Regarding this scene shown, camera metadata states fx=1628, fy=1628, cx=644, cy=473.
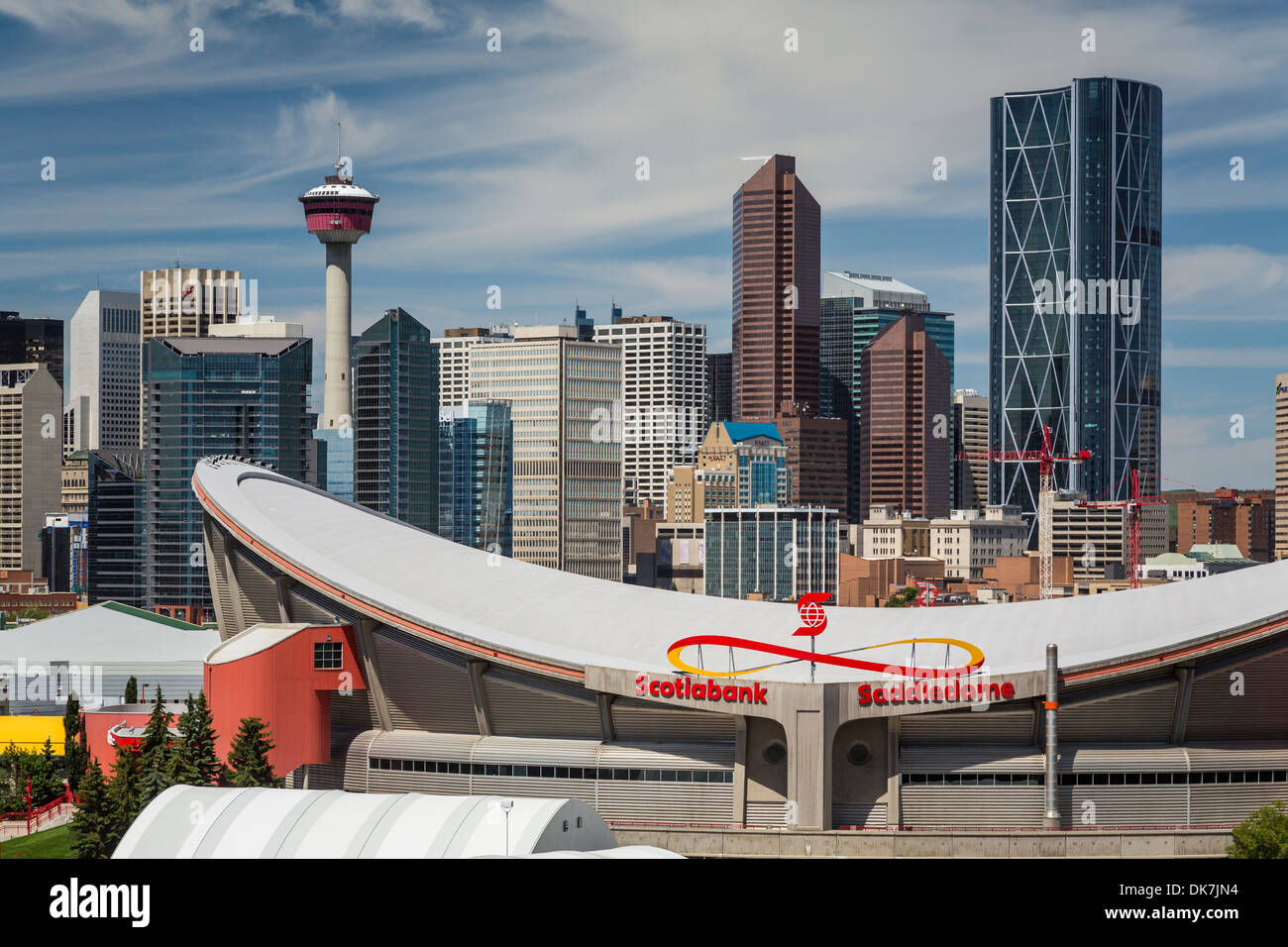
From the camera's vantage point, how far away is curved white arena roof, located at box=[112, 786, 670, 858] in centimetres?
3119

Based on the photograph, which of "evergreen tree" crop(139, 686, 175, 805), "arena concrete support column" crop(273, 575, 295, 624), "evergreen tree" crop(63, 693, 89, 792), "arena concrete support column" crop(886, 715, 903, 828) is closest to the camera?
"evergreen tree" crop(139, 686, 175, 805)

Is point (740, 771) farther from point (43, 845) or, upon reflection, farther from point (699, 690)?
point (43, 845)

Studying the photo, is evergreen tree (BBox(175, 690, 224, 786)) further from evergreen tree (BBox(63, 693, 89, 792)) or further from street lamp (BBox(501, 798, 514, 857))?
street lamp (BBox(501, 798, 514, 857))

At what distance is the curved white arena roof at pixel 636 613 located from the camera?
184 feet

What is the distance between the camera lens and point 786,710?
53.3m

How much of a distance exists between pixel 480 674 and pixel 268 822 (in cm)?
2444

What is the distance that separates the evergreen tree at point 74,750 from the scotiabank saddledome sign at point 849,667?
24590 mm

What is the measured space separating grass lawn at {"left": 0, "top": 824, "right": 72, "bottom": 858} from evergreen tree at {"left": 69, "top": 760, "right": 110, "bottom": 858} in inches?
134

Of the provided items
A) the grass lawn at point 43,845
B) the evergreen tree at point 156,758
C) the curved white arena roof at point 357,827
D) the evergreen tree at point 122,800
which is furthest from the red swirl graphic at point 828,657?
the curved white arena roof at point 357,827

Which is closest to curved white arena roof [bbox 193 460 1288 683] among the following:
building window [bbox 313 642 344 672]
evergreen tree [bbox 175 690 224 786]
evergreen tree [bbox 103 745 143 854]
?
building window [bbox 313 642 344 672]

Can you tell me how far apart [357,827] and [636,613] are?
104 feet

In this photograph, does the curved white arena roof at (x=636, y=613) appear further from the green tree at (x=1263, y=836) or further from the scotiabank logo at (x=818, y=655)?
the green tree at (x=1263, y=836)

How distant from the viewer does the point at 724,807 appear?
180 feet
